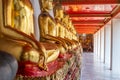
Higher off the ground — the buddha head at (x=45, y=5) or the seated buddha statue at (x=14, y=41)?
the buddha head at (x=45, y=5)

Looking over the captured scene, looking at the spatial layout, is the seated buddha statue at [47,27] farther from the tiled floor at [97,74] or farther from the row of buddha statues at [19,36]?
the tiled floor at [97,74]

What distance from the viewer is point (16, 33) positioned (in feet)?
5.15

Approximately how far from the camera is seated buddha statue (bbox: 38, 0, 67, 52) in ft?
8.05

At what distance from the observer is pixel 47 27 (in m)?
2.59

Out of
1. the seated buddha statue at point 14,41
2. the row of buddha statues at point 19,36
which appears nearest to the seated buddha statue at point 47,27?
the row of buddha statues at point 19,36

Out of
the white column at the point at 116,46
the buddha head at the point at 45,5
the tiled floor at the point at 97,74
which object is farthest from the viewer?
the white column at the point at 116,46

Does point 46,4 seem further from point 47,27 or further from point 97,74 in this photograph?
point 97,74

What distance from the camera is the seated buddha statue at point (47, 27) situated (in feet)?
8.05

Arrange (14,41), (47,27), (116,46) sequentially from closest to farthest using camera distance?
(14,41)
(47,27)
(116,46)

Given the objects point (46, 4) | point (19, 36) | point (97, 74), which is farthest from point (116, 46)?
point (19, 36)

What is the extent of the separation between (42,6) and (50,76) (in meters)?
1.03

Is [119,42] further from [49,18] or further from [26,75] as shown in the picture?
[26,75]

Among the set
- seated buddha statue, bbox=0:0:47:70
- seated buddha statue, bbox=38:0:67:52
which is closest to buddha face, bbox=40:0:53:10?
seated buddha statue, bbox=38:0:67:52

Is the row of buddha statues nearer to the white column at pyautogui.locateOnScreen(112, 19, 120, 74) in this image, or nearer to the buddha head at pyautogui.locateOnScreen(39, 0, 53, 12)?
the buddha head at pyautogui.locateOnScreen(39, 0, 53, 12)
